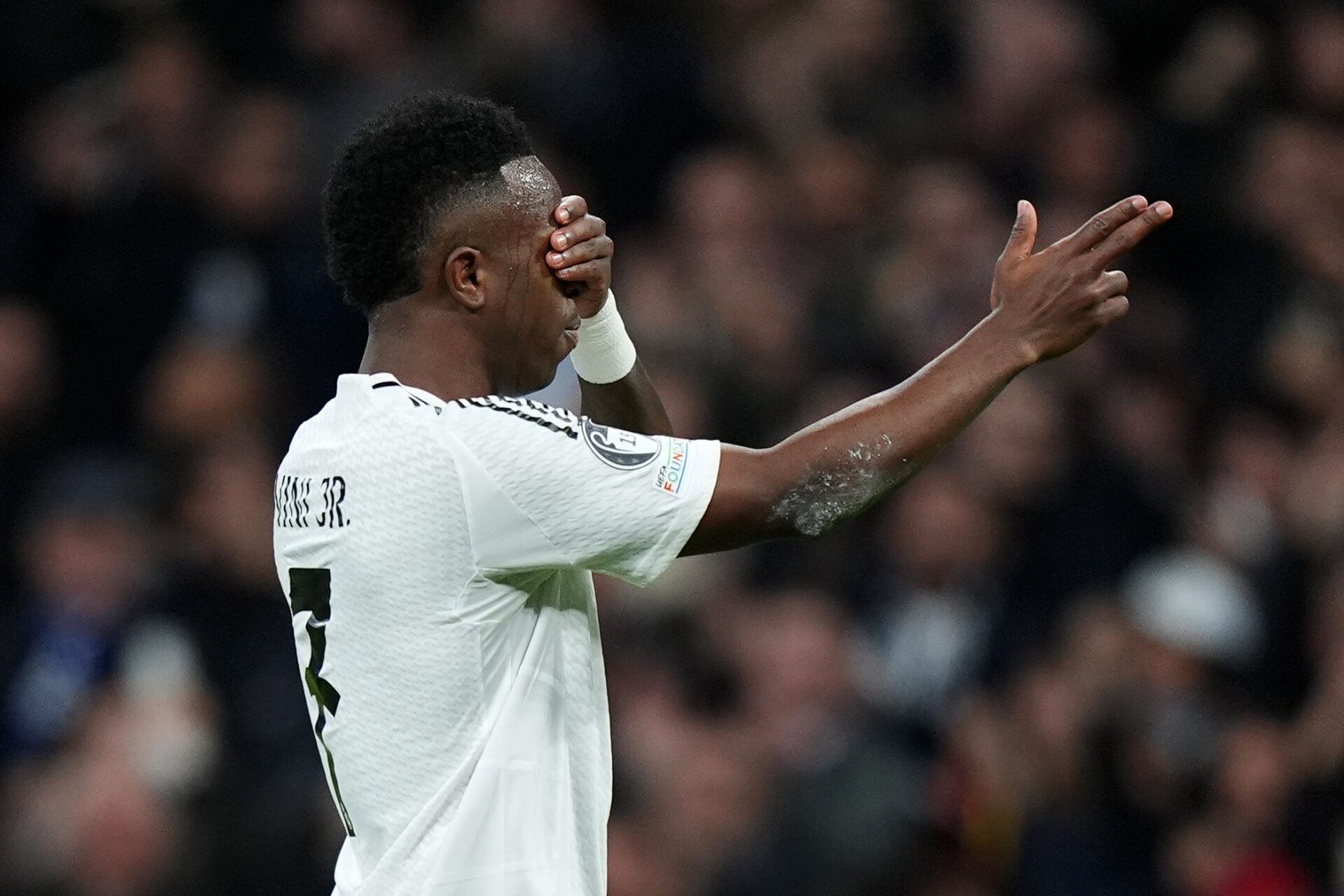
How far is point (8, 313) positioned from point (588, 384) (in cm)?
597

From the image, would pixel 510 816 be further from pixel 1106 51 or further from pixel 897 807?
pixel 1106 51

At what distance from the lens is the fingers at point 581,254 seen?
10.3 ft

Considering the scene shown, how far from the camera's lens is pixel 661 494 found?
2934 mm

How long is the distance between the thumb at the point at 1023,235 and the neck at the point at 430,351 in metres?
0.81

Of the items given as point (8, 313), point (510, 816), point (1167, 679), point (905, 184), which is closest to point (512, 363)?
point (510, 816)

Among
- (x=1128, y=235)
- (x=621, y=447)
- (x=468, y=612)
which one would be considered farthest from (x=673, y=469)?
(x=1128, y=235)

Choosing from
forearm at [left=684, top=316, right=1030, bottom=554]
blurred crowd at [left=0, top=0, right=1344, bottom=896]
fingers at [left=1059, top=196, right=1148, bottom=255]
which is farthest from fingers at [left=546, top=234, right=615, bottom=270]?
blurred crowd at [left=0, top=0, right=1344, bottom=896]

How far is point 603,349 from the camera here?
367 cm

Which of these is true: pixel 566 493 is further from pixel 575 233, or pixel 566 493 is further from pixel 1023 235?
pixel 1023 235

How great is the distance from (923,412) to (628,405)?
0.86m

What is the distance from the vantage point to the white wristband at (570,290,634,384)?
3664mm

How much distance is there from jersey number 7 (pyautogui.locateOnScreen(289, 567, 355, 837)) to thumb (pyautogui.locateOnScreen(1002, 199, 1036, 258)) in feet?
3.71

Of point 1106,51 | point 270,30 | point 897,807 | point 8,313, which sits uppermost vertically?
point 270,30

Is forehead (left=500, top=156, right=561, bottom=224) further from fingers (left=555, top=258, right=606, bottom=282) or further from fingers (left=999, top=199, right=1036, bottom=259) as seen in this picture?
fingers (left=999, top=199, right=1036, bottom=259)
